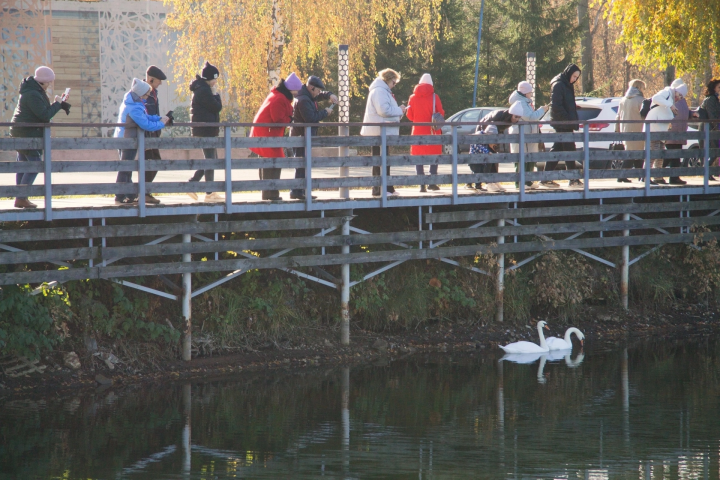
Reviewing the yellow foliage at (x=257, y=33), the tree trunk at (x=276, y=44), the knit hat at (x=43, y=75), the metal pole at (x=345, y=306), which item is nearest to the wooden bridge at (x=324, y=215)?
the metal pole at (x=345, y=306)

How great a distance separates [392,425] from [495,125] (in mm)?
5085

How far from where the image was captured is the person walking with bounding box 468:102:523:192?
12875mm

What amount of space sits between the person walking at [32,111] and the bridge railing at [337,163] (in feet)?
0.78

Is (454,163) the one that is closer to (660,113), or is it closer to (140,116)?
(140,116)

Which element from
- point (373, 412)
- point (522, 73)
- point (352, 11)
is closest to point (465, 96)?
point (522, 73)

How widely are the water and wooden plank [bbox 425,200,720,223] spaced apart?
6.55ft

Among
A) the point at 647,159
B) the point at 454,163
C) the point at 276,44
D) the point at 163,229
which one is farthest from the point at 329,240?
the point at 276,44

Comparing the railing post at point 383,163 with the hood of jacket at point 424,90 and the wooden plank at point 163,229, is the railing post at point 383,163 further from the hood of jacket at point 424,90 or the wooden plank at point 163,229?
the hood of jacket at point 424,90

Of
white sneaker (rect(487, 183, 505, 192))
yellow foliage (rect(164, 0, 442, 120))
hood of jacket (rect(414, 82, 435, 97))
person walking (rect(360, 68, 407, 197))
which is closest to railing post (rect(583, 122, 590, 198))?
white sneaker (rect(487, 183, 505, 192))

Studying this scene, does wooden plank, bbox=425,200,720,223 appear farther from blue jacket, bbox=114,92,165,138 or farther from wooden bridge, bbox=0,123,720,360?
blue jacket, bbox=114,92,165,138

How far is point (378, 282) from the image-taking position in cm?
1271

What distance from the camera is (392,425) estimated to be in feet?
31.0

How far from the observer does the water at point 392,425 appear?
8156 mm

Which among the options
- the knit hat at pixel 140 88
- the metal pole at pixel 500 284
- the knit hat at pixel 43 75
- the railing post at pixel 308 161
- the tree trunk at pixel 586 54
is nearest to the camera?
the knit hat at pixel 43 75
